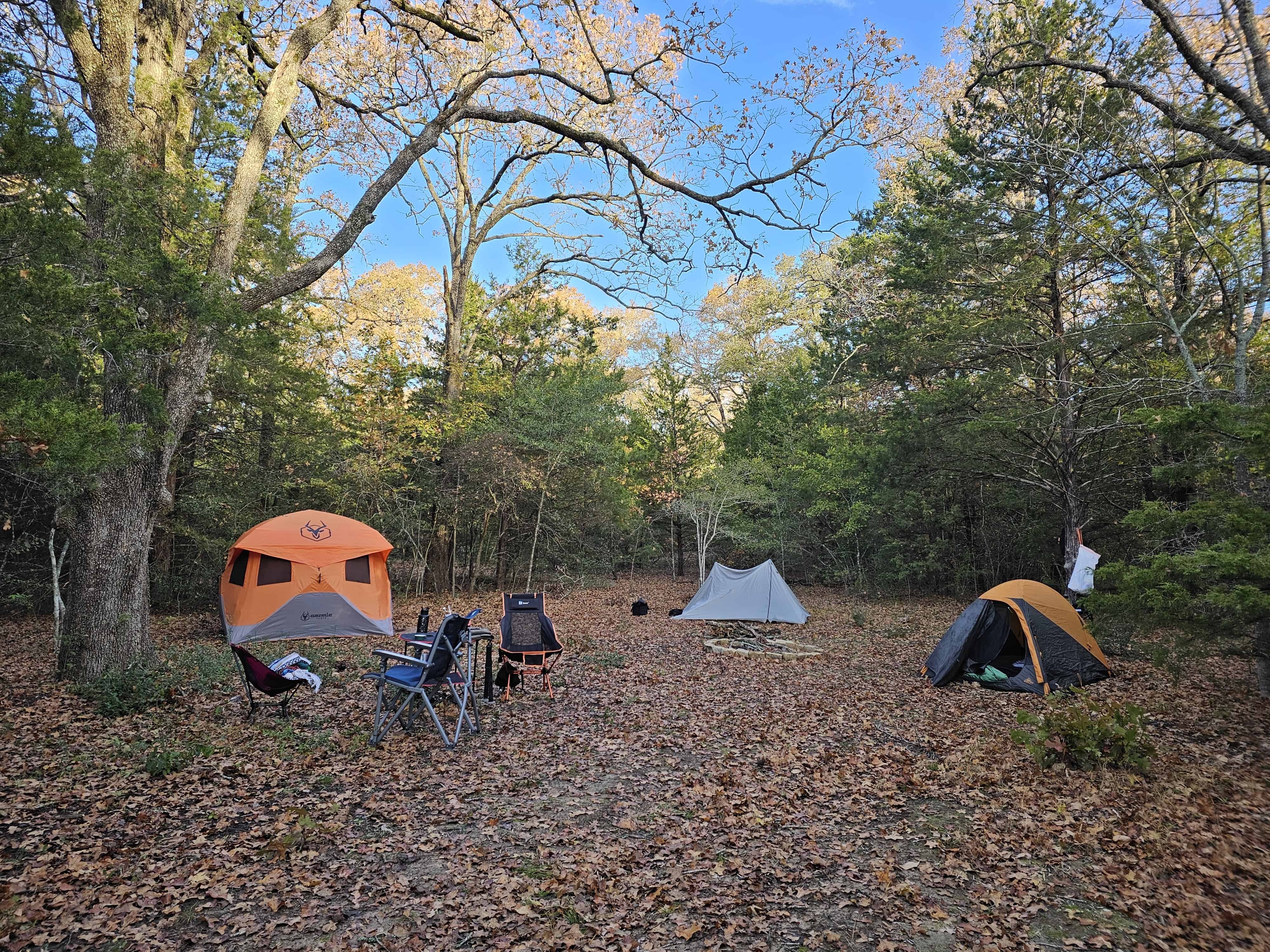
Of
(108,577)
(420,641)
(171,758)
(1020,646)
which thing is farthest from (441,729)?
(1020,646)

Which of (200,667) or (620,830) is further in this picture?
(200,667)

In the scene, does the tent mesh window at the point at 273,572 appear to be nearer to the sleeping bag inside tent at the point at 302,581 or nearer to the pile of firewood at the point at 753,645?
the sleeping bag inside tent at the point at 302,581

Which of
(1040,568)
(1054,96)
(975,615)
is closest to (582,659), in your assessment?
(975,615)

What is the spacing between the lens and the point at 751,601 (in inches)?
532

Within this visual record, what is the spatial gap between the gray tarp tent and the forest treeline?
15.7 feet

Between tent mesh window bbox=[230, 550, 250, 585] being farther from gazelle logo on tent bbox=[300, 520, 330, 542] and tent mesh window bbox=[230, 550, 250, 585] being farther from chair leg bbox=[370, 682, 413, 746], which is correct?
chair leg bbox=[370, 682, 413, 746]

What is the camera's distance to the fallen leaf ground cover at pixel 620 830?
307cm

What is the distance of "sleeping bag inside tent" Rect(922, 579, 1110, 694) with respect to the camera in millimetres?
7828

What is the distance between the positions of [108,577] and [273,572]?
11.7ft

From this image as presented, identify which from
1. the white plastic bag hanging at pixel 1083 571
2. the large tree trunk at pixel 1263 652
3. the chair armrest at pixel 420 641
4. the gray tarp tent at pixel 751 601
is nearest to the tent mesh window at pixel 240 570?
the chair armrest at pixel 420 641

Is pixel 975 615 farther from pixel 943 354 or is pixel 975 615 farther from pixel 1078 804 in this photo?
pixel 943 354

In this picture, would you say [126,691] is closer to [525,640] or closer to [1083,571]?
[525,640]

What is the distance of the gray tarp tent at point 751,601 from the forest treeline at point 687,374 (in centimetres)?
480

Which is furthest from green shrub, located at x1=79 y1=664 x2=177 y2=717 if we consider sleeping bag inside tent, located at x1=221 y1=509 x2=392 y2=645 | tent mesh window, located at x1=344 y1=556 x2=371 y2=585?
tent mesh window, located at x1=344 y1=556 x2=371 y2=585
